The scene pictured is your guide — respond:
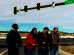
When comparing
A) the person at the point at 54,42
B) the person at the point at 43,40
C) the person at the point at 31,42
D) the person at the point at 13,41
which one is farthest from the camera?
the person at the point at 54,42

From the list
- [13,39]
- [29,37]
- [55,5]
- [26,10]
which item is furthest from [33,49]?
[26,10]

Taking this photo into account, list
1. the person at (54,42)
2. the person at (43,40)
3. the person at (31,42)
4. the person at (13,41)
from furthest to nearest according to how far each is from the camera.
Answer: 1. the person at (54,42)
2. the person at (43,40)
3. the person at (31,42)
4. the person at (13,41)

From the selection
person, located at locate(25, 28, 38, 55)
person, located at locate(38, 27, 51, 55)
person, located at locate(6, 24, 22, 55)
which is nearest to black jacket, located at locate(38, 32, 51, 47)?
person, located at locate(38, 27, 51, 55)

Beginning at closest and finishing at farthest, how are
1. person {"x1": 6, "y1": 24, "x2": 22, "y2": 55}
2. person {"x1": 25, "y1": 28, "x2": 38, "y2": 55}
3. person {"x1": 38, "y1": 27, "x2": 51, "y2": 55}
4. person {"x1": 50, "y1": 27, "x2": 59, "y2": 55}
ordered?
person {"x1": 6, "y1": 24, "x2": 22, "y2": 55}
person {"x1": 25, "y1": 28, "x2": 38, "y2": 55}
person {"x1": 38, "y1": 27, "x2": 51, "y2": 55}
person {"x1": 50, "y1": 27, "x2": 59, "y2": 55}

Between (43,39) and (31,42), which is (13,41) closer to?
(31,42)

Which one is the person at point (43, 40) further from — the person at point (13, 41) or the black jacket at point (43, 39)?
the person at point (13, 41)

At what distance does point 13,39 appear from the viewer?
1560 centimetres

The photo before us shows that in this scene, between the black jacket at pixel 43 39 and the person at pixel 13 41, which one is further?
the black jacket at pixel 43 39

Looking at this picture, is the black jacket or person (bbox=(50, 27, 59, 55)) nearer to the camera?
the black jacket

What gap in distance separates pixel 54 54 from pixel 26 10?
29.9 m

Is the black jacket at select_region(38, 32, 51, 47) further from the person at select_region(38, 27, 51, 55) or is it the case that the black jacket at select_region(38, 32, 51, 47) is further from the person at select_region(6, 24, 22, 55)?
the person at select_region(6, 24, 22, 55)

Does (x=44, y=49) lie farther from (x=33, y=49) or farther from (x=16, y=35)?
(x=16, y=35)

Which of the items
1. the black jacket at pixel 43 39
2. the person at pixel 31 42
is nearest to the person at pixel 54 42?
the black jacket at pixel 43 39

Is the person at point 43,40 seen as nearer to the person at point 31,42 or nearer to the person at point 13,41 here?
the person at point 31,42
